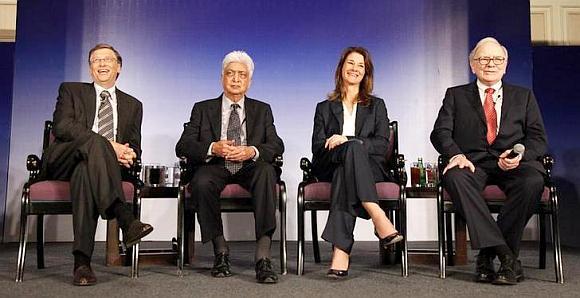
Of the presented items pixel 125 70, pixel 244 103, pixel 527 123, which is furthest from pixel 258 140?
pixel 125 70

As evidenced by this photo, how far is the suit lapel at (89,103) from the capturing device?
3.35 metres

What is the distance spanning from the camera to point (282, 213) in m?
3.18

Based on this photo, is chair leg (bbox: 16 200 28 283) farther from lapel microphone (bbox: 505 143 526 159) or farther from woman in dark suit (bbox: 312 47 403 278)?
lapel microphone (bbox: 505 143 526 159)

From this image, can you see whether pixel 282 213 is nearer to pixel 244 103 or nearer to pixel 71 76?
pixel 244 103

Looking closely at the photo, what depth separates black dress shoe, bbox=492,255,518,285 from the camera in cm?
273

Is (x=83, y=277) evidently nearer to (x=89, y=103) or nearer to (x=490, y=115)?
(x=89, y=103)

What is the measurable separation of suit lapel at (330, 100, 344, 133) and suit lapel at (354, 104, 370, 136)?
0.09 meters

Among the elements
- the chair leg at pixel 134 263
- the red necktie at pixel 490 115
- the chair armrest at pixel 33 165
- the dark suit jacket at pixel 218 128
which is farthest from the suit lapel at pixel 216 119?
the red necktie at pixel 490 115

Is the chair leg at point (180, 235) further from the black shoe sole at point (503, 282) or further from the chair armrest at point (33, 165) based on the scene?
the black shoe sole at point (503, 282)

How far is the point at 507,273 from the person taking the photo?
2740 millimetres

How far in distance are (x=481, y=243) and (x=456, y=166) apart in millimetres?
412

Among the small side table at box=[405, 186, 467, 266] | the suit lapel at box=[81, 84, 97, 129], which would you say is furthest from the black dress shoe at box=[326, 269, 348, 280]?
the suit lapel at box=[81, 84, 97, 129]

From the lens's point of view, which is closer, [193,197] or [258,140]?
[193,197]

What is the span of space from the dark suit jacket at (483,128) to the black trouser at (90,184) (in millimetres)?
1711
